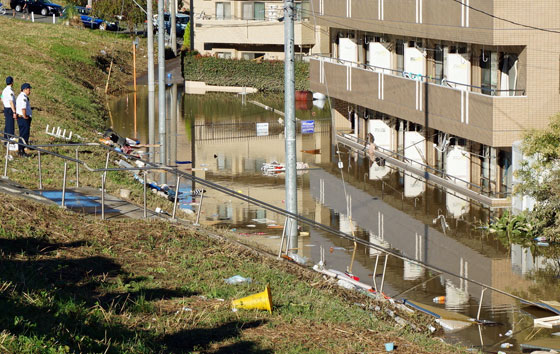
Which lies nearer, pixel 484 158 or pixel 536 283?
pixel 536 283

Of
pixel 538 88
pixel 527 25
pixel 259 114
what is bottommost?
pixel 259 114

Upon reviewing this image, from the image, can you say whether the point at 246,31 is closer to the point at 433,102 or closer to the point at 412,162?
the point at 412,162

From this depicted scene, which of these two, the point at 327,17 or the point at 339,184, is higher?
the point at 327,17

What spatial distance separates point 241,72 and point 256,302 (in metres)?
52.4

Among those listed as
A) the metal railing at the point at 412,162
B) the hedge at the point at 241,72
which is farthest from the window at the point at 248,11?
the metal railing at the point at 412,162

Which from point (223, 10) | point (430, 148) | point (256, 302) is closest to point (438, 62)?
point (430, 148)

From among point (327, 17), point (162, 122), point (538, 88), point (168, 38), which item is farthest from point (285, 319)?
point (168, 38)

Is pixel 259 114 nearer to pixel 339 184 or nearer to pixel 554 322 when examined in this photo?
pixel 339 184

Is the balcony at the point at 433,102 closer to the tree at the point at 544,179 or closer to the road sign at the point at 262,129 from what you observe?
the tree at the point at 544,179

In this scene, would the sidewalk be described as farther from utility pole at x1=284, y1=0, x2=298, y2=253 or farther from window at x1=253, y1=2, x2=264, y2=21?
window at x1=253, y1=2, x2=264, y2=21

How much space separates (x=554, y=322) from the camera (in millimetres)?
15195

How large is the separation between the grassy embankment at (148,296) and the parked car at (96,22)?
66.8 metres

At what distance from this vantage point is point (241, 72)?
208ft

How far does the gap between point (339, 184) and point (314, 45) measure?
114ft
